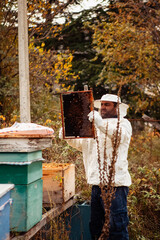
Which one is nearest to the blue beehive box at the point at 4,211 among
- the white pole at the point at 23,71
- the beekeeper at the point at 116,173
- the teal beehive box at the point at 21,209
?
the teal beehive box at the point at 21,209

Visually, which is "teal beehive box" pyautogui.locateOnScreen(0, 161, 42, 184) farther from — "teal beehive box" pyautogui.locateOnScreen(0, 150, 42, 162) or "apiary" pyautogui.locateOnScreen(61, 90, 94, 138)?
"apiary" pyautogui.locateOnScreen(61, 90, 94, 138)

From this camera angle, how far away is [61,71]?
280 inches

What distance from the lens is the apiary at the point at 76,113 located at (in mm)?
2551

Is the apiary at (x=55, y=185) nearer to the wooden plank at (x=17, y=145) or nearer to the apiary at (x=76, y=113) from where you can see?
the apiary at (x=76, y=113)

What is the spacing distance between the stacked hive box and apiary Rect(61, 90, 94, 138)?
46 centimetres

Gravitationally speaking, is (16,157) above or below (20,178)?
above

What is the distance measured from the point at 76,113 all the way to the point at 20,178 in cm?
82

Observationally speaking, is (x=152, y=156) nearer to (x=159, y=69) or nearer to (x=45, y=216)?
(x=159, y=69)

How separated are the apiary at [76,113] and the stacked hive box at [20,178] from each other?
46 cm

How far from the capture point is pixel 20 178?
2197 mm

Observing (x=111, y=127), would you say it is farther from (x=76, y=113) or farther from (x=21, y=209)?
(x=21, y=209)

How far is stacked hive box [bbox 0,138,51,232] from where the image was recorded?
7.14ft

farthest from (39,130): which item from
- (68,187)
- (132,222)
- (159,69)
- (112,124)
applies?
(159,69)

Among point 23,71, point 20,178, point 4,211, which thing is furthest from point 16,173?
point 23,71
